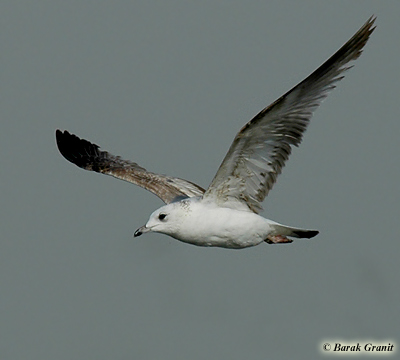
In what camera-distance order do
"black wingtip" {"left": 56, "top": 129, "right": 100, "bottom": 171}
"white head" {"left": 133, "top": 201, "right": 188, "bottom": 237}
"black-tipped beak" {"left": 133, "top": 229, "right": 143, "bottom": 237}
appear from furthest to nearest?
1. "black wingtip" {"left": 56, "top": 129, "right": 100, "bottom": 171}
2. "white head" {"left": 133, "top": 201, "right": 188, "bottom": 237}
3. "black-tipped beak" {"left": 133, "top": 229, "right": 143, "bottom": 237}

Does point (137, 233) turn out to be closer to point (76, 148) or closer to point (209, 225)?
point (209, 225)

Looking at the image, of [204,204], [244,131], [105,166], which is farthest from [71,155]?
[244,131]

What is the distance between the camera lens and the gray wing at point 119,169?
1357cm

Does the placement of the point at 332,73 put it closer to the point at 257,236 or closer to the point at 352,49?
the point at 352,49

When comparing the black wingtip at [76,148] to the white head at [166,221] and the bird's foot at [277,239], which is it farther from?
the bird's foot at [277,239]

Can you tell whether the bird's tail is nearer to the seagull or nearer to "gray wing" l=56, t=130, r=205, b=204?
the seagull

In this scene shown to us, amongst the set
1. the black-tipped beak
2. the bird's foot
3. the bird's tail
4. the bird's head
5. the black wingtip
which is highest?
the black wingtip

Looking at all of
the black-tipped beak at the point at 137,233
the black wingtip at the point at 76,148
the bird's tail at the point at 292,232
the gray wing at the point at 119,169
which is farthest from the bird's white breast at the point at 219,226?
the black wingtip at the point at 76,148

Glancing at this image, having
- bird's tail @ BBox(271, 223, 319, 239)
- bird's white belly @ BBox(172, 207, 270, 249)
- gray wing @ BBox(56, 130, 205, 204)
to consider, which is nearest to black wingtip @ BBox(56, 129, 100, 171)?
gray wing @ BBox(56, 130, 205, 204)

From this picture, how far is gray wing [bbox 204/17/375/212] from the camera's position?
33.0 feet

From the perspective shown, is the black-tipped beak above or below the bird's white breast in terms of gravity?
below

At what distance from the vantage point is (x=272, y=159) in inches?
436

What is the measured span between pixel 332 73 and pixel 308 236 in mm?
2534

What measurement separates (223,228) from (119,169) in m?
3.74
